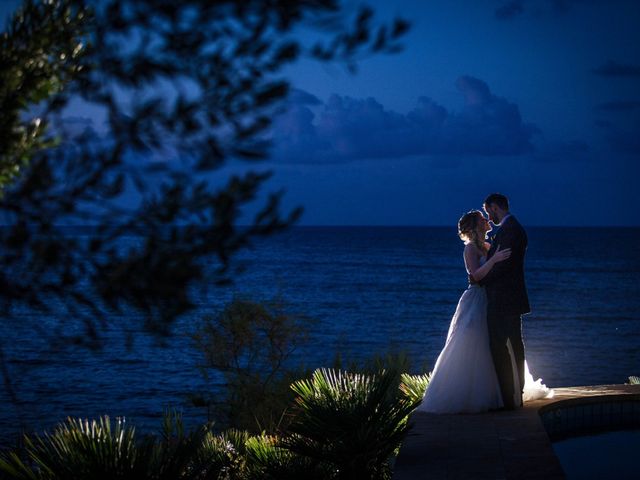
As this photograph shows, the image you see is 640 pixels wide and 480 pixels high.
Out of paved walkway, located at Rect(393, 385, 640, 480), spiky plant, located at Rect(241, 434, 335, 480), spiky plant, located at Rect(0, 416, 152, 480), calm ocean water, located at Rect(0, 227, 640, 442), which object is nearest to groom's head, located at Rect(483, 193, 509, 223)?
paved walkway, located at Rect(393, 385, 640, 480)

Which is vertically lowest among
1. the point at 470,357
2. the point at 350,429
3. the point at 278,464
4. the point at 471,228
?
the point at 278,464

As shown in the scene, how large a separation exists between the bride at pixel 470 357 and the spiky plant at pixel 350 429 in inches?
44.0

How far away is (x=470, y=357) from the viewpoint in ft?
26.5

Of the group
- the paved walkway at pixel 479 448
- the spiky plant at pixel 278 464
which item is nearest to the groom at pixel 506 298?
the paved walkway at pixel 479 448

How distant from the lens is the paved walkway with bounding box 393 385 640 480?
20.0 ft

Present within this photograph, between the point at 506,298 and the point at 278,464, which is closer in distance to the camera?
the point at 278,464

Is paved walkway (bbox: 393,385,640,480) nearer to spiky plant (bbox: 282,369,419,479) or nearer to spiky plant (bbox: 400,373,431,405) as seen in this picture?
spiky plant (bbox: 282,369,419,479)

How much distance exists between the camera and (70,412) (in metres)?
19.7

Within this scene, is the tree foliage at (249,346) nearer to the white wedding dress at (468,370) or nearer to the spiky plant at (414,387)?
the spiky plant at (414,387)

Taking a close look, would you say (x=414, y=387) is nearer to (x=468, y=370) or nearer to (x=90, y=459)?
(x=468, y=370)

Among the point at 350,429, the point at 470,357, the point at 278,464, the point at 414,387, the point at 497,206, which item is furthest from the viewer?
the point at 414,387

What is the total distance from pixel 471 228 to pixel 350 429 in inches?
93.2

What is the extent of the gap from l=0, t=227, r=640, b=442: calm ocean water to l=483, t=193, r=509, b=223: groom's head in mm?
4153

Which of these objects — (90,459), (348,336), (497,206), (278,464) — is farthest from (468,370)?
(348,336)
